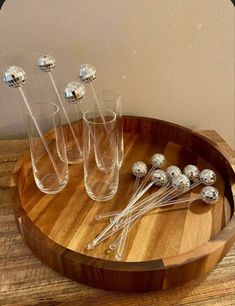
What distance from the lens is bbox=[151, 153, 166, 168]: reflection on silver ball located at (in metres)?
0.67

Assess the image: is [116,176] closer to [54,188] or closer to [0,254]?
[54,188]

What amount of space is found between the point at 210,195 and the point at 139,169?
0.14m

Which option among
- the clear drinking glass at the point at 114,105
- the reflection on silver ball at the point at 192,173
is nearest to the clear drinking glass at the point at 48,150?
the clear drinking glass at the point at 114,105

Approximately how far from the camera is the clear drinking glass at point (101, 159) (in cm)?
60

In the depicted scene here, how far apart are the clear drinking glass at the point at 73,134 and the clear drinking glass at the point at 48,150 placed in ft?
0.20

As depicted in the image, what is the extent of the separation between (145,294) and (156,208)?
0.51 ft

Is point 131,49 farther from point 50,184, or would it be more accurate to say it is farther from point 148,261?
point 148,261

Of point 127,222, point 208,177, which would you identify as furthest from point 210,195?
point 127,222

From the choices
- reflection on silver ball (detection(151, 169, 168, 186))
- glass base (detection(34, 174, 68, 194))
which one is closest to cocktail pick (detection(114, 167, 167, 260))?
reflection on silver ball (detection(151, 169, 168, 186))

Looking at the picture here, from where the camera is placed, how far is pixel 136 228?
0.55m

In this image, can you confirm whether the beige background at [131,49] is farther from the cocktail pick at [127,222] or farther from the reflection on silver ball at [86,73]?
the cocktail pick at [127,222]

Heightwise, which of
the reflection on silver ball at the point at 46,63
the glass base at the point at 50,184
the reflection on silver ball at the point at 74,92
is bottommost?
the glass base at the point at 50,184

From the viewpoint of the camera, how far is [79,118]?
2.42 ft

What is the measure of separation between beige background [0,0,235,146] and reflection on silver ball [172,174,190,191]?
11.0 inches
